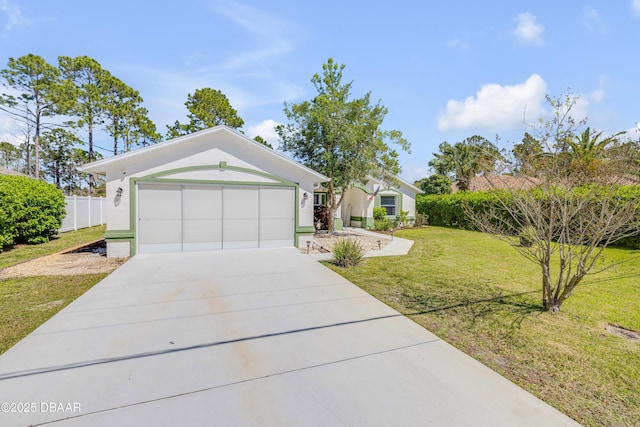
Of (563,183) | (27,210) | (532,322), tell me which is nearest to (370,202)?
(563,183)

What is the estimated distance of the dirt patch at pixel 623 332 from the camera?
4.38 m

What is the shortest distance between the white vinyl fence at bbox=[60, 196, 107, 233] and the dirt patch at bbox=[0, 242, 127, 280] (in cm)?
779

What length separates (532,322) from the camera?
190 inches

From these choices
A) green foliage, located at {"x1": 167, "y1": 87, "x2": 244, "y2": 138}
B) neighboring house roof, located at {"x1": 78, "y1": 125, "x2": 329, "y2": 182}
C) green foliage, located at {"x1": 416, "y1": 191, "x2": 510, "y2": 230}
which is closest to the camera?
neighboring house roof, located at {"x1": 78, "y1": 125, "x2": 329, "y2": 182}

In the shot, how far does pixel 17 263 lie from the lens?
8.35m

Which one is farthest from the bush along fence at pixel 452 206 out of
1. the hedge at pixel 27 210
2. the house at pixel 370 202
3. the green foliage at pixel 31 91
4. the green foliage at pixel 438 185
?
the green foliage at pixel 31 91

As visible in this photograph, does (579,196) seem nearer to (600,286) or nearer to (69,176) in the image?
(600,286)

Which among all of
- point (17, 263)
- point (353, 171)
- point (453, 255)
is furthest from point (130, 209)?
point (453, 255)

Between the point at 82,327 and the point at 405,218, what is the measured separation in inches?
774

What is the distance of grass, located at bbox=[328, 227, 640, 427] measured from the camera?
3.08 metres

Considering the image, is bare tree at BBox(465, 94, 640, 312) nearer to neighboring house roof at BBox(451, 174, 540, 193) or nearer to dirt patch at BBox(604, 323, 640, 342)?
neighboring house roof at BBox(451, 174, 540, 193)

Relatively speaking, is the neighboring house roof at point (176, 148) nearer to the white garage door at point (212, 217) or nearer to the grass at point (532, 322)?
the white garage door at point (212, 217)

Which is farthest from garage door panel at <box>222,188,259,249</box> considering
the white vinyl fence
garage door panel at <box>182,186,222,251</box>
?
the white vinyl fence

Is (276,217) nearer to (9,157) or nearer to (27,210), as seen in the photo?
(27,210)
